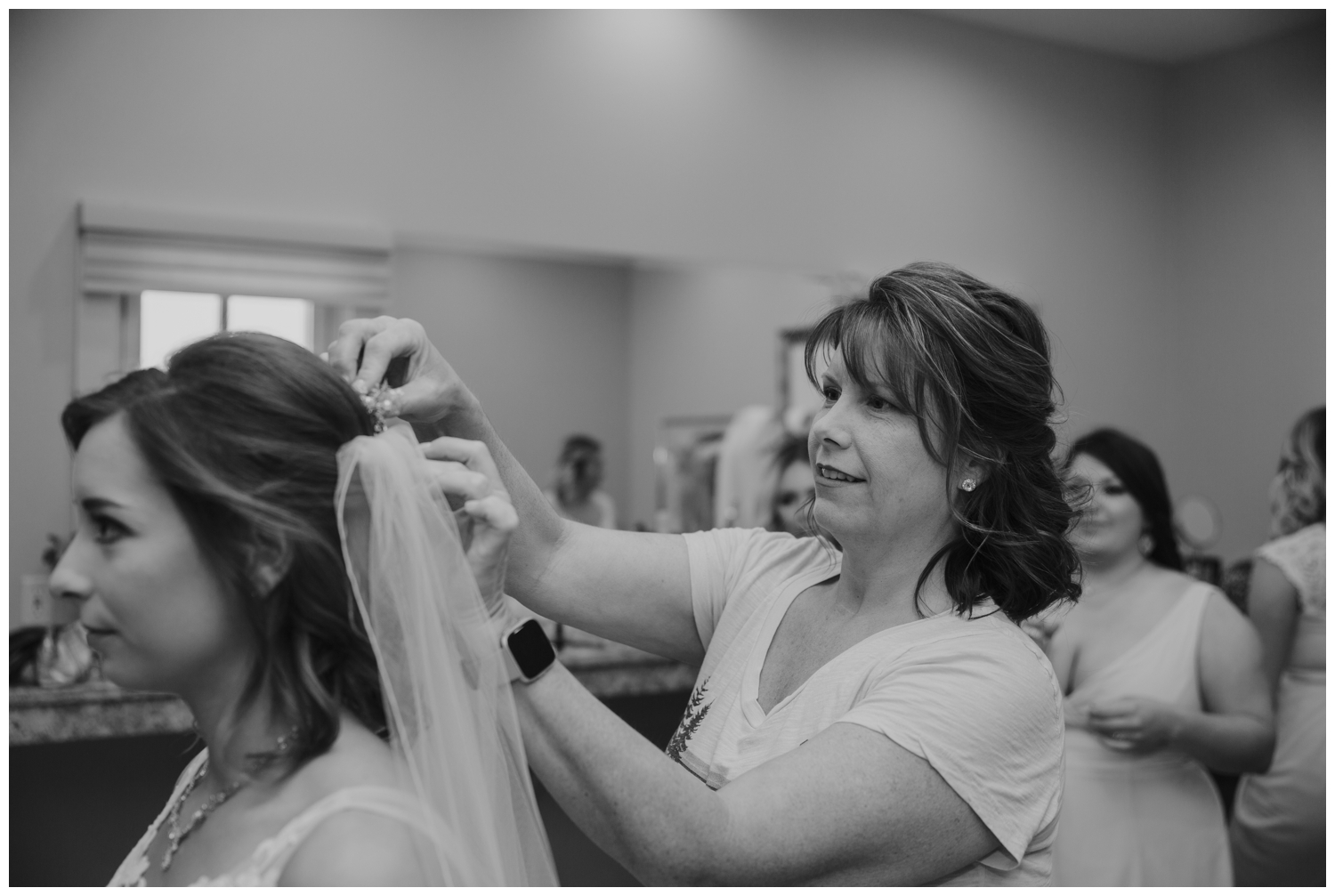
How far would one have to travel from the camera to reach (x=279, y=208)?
3.36 m

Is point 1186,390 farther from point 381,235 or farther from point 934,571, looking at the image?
point 934,571

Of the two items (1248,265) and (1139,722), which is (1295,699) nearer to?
(1139,722)

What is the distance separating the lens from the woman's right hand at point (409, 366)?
125 centimetres

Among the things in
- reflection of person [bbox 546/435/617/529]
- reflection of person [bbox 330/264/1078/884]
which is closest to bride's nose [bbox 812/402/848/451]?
reflection of person [bbox 330/264/1078/884]

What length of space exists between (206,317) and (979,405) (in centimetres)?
249

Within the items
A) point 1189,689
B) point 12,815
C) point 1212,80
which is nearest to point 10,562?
point 12,815

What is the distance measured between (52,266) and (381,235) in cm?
88

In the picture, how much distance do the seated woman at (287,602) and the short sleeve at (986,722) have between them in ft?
1.34

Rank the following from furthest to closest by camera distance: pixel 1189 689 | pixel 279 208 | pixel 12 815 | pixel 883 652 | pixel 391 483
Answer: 1. pixel 279 208
2. pixel 12 815
3. pixel 1189 689
4. pixel 883 652
5. pixel 391 483

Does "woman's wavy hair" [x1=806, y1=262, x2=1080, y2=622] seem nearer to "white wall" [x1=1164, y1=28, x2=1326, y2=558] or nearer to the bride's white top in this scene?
the bride's white top

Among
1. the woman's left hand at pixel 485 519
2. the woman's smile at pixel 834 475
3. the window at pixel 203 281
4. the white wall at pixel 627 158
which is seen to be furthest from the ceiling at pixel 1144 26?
the woman's left hand at pixel 485 519

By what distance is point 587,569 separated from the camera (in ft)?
5.11

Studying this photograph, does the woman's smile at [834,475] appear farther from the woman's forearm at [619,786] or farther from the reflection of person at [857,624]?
the woman's forearm at [619,786]

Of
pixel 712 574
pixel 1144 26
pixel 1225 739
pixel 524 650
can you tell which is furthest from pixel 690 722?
pixel 1144 26
